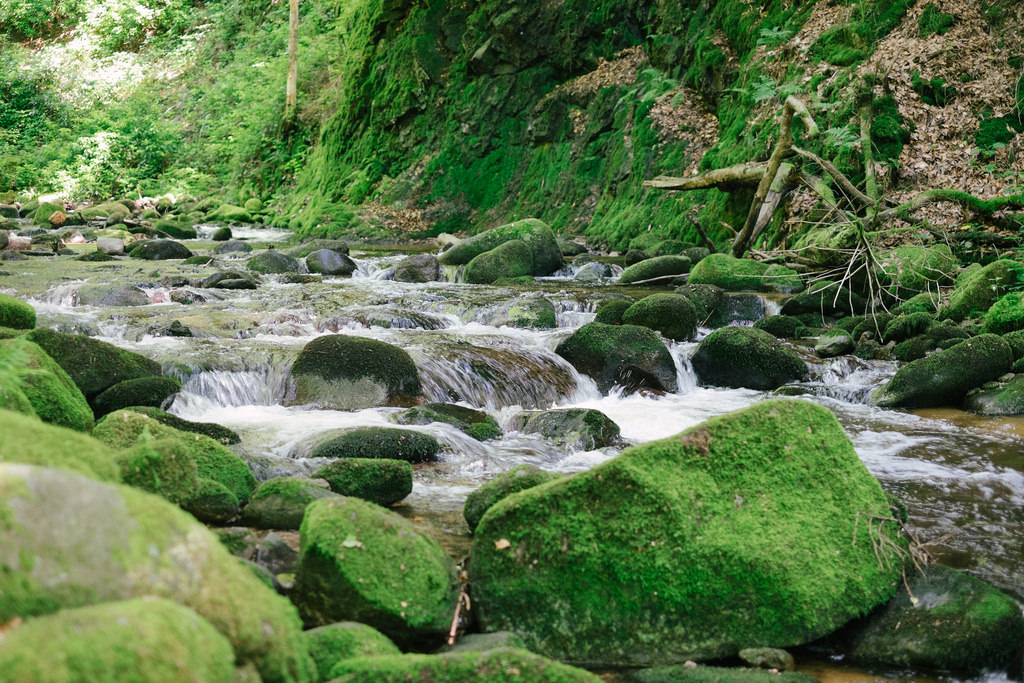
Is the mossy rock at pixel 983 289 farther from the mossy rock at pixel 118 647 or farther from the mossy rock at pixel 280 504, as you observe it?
the mossy rock at pixel 118 647

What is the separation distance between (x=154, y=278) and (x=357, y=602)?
1101cm

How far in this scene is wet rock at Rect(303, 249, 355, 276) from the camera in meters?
14.7

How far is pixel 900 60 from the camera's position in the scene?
12.5m

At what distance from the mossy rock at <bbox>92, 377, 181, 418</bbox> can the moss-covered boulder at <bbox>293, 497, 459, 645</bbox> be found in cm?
351

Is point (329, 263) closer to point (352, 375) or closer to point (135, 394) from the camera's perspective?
point (352, 375)

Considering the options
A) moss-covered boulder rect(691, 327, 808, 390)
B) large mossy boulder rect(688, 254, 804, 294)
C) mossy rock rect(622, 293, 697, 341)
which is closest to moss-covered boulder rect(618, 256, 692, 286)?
large mossy boulder rect(688, 254, 804, 294)

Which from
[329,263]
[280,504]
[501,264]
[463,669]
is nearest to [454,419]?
[280,504]

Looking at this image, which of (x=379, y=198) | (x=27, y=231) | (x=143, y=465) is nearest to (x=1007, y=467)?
(x=143, y=465)

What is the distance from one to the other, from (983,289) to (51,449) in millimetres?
9311

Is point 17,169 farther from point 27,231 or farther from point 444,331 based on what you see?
point 444,331

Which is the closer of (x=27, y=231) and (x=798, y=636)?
(x=798, y=636)

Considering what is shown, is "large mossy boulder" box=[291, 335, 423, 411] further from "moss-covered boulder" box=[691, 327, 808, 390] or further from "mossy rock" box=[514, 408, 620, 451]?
"moss-covered boulder" box=[691, 327, 808, 390]

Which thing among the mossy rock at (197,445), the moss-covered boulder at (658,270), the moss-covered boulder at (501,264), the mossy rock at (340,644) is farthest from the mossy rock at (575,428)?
the moss-covered boulder at (501,264)

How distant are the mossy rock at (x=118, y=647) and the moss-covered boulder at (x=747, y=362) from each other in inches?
296
